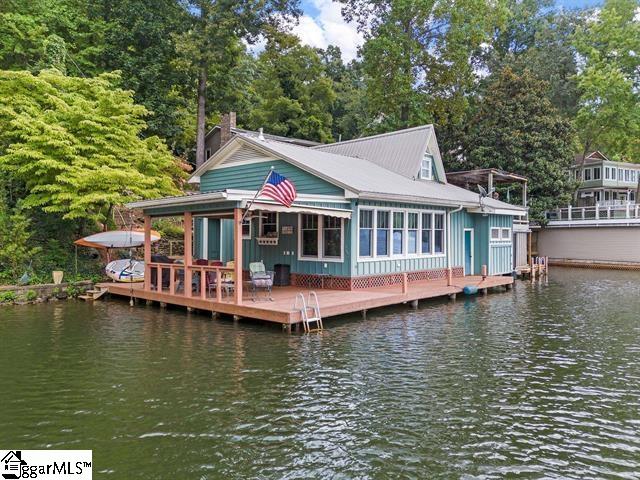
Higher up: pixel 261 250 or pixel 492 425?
pixel 261 250

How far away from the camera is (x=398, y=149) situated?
70.2 ft

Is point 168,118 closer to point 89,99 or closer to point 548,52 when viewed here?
point 89,99

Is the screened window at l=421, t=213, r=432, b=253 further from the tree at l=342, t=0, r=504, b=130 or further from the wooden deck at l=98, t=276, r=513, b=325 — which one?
the tree at l=342, t=0, r=504, b=130

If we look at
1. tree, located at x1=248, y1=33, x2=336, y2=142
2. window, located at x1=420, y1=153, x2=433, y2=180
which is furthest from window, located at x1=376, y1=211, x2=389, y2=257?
tree, located at x1=248, y1=33, x2=336, y2=142

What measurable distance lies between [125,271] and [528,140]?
2732 cm

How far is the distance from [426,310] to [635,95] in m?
33.3

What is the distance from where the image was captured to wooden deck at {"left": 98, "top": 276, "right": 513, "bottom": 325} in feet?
35.7

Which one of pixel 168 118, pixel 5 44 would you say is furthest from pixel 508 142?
pixel 5 44

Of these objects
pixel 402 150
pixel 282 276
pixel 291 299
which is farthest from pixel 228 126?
pixel 291 299

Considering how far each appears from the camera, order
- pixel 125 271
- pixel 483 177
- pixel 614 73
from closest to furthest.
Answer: pixel 125 271, pixel 483 177, pixel 614 73

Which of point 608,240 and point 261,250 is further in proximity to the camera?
point 608,240

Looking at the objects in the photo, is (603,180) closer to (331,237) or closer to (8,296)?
(331,237)

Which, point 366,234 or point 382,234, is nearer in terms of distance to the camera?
point 366,234

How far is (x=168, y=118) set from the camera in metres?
30.0
